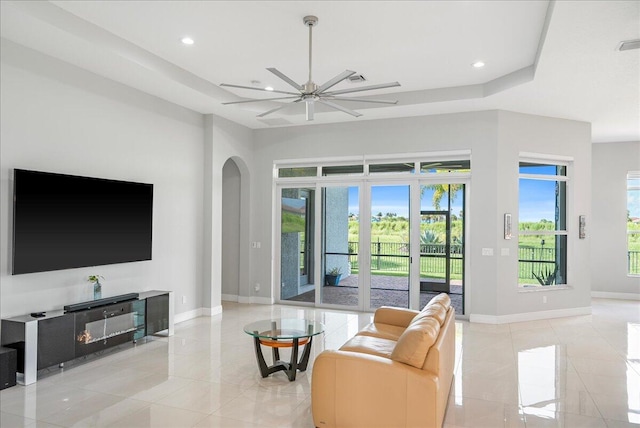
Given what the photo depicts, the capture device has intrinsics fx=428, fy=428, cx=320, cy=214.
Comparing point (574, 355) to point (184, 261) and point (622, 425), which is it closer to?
point (622, 425)

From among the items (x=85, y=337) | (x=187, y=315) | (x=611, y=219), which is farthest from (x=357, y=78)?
(x=611, y=219)

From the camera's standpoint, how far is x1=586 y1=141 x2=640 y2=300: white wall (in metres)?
8.77

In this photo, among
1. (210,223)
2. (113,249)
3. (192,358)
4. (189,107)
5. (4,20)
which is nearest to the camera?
(4,20)

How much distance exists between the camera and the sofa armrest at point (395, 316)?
4410 millimetres

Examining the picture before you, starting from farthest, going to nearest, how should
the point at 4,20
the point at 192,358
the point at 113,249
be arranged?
the point at 113,249
the point at 192,358
the point at 4,20

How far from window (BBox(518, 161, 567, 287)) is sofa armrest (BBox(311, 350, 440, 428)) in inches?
187

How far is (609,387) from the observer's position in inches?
159

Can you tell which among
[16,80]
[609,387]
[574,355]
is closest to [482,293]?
[574,355]

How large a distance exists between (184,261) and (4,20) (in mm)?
3753

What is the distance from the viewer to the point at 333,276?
769 centimetres

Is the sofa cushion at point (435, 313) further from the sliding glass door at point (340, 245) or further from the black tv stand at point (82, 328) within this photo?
the sliding glass door at point (340, 245)

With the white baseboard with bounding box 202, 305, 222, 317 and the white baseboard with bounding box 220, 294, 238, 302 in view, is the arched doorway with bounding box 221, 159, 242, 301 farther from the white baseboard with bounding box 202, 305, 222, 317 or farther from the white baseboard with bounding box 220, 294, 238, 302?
the white baseboard with bounding box 202, 305, 222, 317

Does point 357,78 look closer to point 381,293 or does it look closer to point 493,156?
point 493,156

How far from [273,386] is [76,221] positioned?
2780mm
